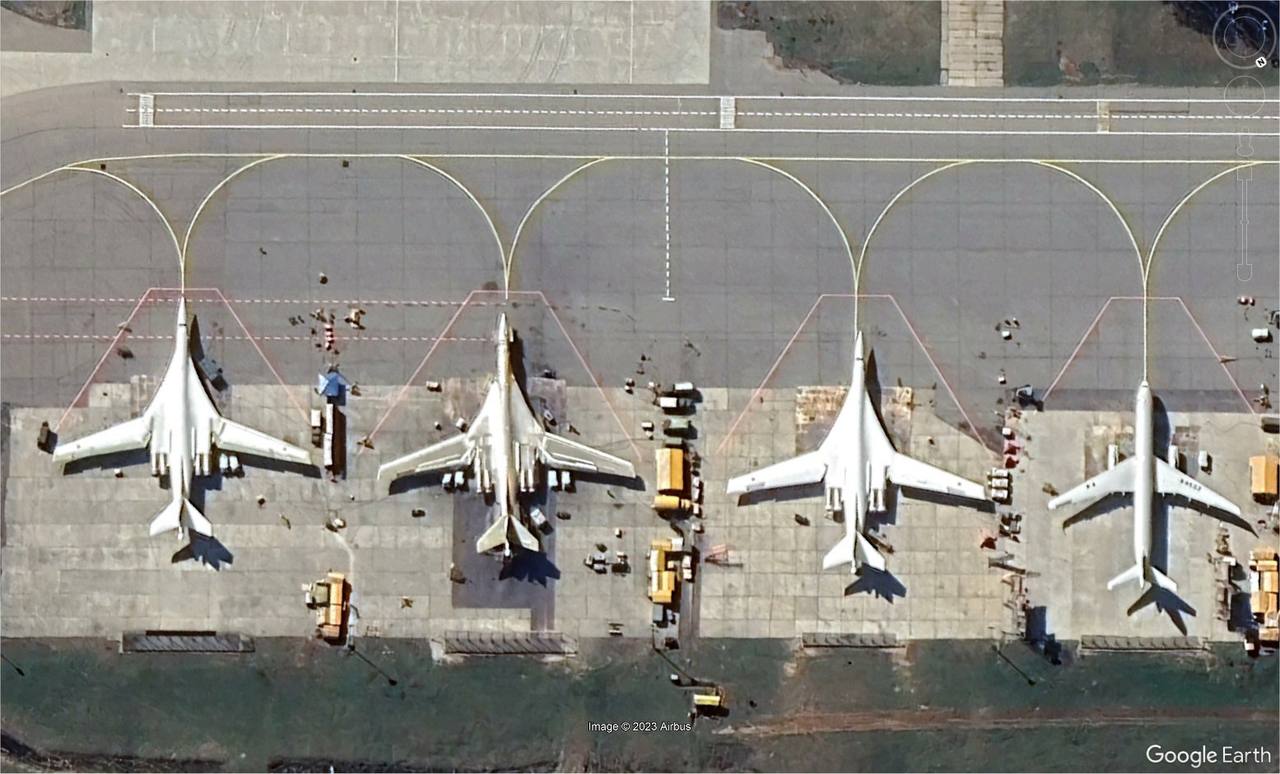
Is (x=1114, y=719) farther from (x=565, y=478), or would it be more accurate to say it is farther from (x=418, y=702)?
(x=418, y=702)

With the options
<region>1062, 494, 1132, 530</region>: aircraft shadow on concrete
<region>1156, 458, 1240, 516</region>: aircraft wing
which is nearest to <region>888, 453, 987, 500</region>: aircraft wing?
<region>1062, 494, 1132, 530</region>: aircraft shadow on concrete

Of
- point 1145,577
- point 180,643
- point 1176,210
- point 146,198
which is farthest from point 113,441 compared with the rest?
point 1176,210

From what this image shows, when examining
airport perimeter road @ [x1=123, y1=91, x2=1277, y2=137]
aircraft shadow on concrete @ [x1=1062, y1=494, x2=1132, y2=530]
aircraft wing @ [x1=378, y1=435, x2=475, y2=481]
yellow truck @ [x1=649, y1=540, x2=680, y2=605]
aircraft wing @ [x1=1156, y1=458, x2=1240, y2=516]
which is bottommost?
yellow truck @ [x1=649, y1=540, x2=680, y2=605]

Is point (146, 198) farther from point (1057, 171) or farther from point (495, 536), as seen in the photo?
point (1057, 171)

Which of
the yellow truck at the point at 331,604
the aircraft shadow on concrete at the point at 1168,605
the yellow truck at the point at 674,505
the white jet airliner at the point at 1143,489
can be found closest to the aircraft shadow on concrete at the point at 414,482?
the yellow truck at the point at 331,604

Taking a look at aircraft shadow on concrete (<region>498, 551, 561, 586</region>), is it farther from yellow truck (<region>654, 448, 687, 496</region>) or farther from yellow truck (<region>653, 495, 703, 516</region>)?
yellow truck (<region>654, 448, 687, 496</region>)

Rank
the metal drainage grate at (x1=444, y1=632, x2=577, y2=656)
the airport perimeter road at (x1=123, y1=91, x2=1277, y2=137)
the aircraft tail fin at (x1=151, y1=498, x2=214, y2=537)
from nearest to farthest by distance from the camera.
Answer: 1. the aircraft tail fin at (x1=151, y1=498, x2=214, y2=537)
2. the metal drainage grate at (x1=444, y1=632, x2=577, y2=656)
3. the airport perimeter road at (x1=123, y1=91, x2=1277, y2=137)
